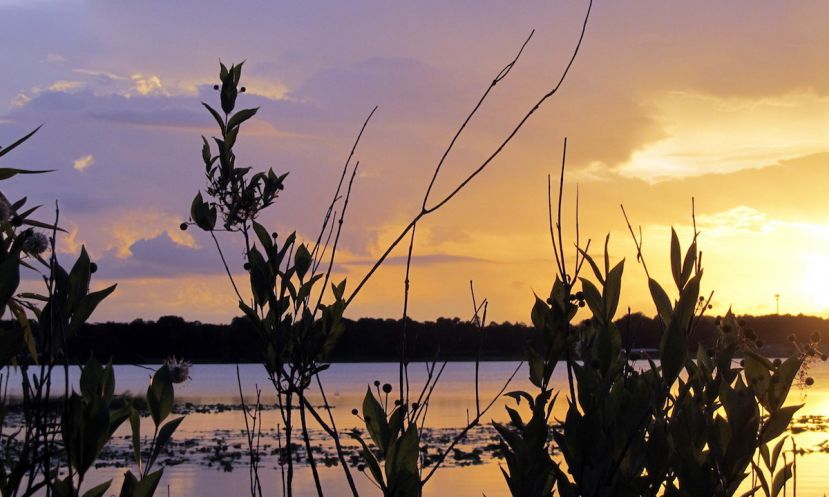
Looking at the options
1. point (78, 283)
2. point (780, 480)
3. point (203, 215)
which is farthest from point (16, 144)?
point (780, 480)

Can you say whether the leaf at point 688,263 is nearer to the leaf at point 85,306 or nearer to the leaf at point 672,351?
the leaf at point 672,351

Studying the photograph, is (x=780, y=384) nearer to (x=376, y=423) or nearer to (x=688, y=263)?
(x=688, y=263)

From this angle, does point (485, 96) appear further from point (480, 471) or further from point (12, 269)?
point (480, 471)

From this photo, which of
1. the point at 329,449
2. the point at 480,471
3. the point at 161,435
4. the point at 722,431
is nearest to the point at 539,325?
the point at 722,431

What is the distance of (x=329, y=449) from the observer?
24.4m

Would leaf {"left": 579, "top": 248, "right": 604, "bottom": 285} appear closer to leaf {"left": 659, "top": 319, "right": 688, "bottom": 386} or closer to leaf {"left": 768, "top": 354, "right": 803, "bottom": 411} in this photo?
leaf {"left": 659, "top": 319, "right": 688, "bottom": 386}

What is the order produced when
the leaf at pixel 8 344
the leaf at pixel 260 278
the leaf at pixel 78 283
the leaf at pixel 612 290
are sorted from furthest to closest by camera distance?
the leaf at pixel 260 278 < the leaf at pixel 612 290 < the leaf at pixel 78 283 < the leaf at pixel 8 344

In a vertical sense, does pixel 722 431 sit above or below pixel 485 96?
below

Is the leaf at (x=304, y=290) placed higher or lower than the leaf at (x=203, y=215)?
lower

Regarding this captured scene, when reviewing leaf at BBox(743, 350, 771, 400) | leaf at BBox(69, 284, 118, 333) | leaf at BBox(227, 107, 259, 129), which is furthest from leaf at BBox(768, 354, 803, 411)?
leaf at BBox(227, 107, 259, 129)

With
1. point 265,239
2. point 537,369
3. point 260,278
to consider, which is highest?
point 265,239

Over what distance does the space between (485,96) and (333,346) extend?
0.88m

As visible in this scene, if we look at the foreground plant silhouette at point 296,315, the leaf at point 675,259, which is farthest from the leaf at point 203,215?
the leaf at point 675,259

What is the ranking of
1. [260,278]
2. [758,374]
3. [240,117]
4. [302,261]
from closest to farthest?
[758,374] < [260,278] < [302,261] < [240,117]
